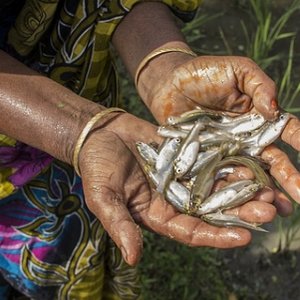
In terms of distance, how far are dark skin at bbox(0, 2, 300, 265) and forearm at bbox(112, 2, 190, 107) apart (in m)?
0.05

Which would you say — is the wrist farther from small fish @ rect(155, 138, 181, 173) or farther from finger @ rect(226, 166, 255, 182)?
finger @ rect(226, 166, 255, 182)

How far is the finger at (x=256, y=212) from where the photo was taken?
165 centimetres

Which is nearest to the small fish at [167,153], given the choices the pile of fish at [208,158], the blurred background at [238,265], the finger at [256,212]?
the pile of fish at [208,158]

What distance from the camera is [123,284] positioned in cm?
218

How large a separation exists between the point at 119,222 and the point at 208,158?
431mm

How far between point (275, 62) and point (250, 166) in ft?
5.40

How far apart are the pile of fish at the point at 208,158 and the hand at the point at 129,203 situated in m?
0.03

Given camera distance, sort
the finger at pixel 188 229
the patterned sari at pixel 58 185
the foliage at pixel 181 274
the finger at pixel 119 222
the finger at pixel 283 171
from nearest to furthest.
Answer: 1. the finger at pixel 119 222
2. the finger at pixel 188 229
3. the finger at pixel 283 171
4. the patterned sari at pixel 58 185
5. the foliage at pixel 181 274

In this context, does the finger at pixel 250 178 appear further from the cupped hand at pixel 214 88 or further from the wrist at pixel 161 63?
the wrist at pixel 161 63

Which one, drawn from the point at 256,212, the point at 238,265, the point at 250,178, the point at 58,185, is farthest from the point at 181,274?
the point at 256,212

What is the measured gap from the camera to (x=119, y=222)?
1499 millimetres

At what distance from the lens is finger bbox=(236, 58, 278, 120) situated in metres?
1.75

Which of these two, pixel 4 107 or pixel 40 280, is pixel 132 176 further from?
pixel 40 280

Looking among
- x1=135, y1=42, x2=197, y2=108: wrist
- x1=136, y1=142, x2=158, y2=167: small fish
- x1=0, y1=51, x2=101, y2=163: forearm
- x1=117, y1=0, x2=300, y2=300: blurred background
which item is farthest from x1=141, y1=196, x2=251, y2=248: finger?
x1=117, y1=0, x2=300, y2=300: blurred background
